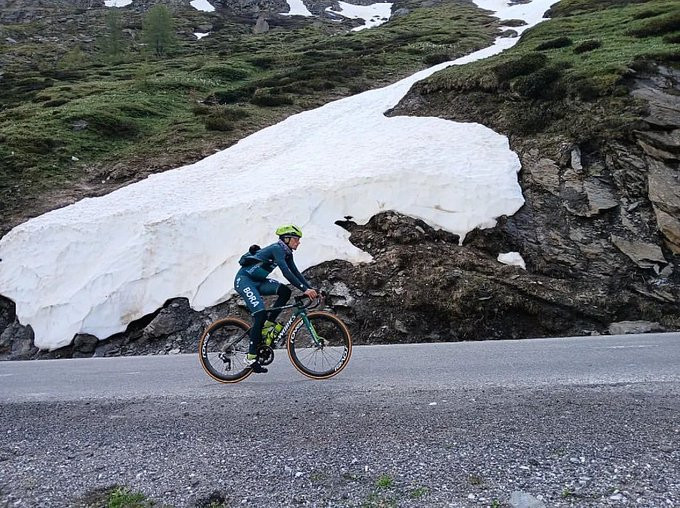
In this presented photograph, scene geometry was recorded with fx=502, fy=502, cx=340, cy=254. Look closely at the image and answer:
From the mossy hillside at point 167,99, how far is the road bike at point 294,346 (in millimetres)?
17237

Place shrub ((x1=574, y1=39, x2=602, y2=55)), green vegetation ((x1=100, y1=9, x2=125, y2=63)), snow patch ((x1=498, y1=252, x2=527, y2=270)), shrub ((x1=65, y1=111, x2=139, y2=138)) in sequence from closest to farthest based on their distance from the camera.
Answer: snow patch ((x1=498, y1=252, x2=527, y2=270)), shrub ((x1=574, y1=39, x2=602, y2=55)), shrub ((x1=65, y1=111, x2=139, y2=138)), green vegetation ((x1=100, y1=9, x2=125, y2=63))

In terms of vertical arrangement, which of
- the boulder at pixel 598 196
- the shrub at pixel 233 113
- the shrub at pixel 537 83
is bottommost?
the boulder at pixel 598 196

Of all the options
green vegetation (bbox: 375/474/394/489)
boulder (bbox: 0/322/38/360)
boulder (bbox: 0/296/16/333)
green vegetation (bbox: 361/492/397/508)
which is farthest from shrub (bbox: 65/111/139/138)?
green vegetation (bbox: 361/492/397/508)

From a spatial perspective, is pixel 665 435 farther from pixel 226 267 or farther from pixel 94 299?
pixel 94 299

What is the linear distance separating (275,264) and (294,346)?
121 centimetres

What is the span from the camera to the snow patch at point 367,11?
99.4 metres

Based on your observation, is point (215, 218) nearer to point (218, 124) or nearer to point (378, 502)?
point (218, 124)

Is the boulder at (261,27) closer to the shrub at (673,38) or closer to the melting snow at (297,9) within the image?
the melting snow at (297,9)

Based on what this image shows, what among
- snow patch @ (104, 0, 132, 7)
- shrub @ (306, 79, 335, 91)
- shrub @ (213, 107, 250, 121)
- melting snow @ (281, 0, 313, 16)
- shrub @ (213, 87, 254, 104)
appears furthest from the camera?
snow patch @ (104, 0, 132, 7)

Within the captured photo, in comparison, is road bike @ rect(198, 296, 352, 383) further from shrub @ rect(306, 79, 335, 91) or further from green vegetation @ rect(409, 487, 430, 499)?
shrub @ rect(306, 79, 335, 91)

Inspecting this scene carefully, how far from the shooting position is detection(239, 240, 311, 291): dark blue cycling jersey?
22.8ft

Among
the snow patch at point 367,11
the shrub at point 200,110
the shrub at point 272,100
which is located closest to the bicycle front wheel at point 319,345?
the shrub at point 200,110

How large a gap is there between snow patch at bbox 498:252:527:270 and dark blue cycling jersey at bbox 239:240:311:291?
966 cm

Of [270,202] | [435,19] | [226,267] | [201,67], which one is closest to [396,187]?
[270,202]
